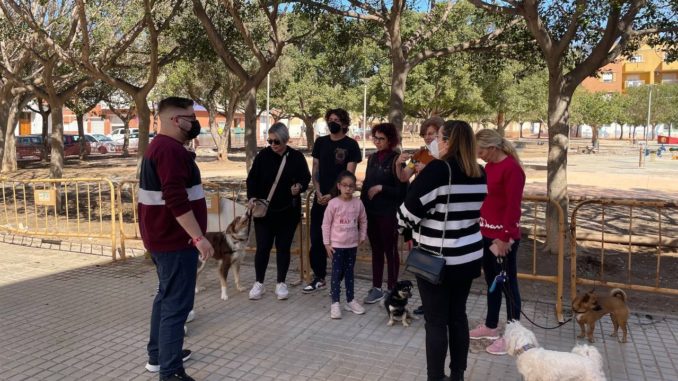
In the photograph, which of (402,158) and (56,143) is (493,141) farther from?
(56,143)

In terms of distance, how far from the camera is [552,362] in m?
3.36

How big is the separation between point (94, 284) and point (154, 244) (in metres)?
3.38

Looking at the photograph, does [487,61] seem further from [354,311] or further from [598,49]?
[354,311]

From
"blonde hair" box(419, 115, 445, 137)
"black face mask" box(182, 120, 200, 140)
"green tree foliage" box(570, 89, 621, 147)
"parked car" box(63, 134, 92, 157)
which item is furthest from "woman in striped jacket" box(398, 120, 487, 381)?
"green tree foliage" box(570, 89, 621, 147)

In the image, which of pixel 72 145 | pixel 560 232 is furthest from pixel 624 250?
Answer: pixel 72 145

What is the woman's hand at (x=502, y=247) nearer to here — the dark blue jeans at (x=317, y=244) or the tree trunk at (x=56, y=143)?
the dark blue jeans at (x=317, y=244)

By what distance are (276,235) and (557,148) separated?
4.43 m

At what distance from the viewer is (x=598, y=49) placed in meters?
7.84

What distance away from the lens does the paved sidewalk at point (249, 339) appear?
423 centimetres

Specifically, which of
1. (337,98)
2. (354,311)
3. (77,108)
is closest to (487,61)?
(354,311)

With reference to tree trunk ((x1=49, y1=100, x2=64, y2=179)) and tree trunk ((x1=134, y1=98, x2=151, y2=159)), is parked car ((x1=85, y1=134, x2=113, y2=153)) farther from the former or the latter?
tree trunk ((x1=134, y1=98, x2=151, y2=159))

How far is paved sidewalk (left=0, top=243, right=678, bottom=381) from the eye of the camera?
4.23 metres

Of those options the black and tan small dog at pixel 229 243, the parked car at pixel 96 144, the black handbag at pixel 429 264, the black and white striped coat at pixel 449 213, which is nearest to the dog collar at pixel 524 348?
the black and white striped coat at pixel 449 213

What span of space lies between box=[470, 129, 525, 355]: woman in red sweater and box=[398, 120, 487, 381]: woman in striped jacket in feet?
2.57
